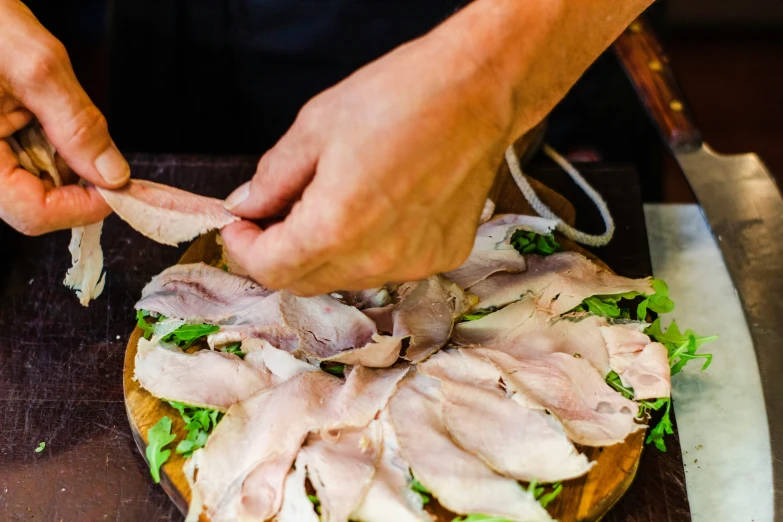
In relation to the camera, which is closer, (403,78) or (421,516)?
(403,78)

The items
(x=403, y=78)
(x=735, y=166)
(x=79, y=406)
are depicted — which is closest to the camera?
(x=403, y=78)

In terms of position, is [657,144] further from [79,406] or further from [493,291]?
[79,406]

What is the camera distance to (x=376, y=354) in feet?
4.59

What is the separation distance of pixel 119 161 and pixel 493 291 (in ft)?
2.80

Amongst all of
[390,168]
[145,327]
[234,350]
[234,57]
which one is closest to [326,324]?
[234,350]

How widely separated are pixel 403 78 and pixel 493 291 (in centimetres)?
68

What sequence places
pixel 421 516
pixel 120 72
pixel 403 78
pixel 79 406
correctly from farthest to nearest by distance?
pixel 120 72 → pixel 79 406 → pixel 421 516 → pixel 403 78

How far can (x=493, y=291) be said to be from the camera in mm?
1610

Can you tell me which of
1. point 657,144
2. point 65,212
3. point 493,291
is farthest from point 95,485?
point 657,144

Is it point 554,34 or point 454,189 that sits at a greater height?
point 554,34

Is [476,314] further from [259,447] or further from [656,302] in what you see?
[259,447]

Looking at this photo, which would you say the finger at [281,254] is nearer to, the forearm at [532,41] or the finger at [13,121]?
the forearm at [532,41]

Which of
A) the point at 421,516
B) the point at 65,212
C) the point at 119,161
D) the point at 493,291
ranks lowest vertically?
the point at 421,516

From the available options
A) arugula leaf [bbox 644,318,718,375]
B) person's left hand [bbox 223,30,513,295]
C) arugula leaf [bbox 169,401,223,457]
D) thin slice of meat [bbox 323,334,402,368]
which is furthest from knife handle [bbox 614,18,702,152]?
arugula leaf [bbox 169,401,223,457]
